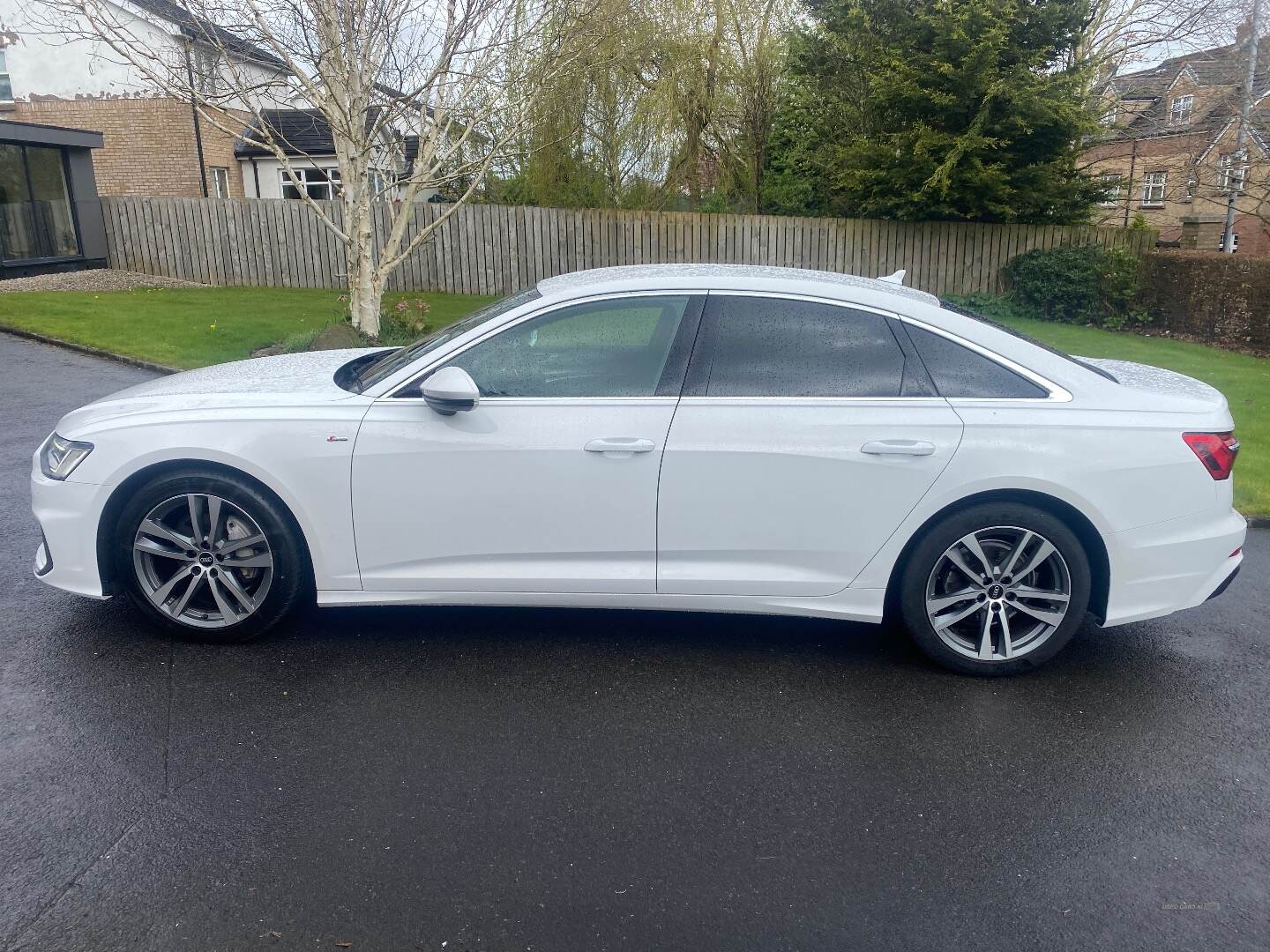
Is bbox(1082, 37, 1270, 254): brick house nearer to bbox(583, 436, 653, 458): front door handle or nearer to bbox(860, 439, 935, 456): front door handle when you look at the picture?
bbox(860, 439, 935, 456): front door handle

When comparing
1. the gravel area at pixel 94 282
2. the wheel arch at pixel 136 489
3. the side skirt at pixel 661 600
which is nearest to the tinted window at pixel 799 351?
the side skirt at pixel 661 600

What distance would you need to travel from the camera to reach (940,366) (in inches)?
164

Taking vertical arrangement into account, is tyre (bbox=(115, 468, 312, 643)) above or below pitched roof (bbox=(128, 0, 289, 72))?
below

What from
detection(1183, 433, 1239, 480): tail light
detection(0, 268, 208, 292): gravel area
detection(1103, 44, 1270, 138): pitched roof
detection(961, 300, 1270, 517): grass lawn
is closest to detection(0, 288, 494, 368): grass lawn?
detection(0, 268, 208, 292): gravel area

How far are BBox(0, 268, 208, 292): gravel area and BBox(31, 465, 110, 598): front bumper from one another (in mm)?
15214

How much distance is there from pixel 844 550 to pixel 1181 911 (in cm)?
174

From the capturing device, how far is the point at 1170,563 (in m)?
4.15

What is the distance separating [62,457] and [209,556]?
77 centimetres

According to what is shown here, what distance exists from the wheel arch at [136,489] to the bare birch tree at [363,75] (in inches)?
266

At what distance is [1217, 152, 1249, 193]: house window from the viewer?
717 inches

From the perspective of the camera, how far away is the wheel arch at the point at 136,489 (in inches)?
164

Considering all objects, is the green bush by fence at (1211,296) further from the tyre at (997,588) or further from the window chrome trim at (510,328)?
the window chrome trim at (510,328)

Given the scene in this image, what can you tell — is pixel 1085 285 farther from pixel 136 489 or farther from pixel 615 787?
pixel 136 489

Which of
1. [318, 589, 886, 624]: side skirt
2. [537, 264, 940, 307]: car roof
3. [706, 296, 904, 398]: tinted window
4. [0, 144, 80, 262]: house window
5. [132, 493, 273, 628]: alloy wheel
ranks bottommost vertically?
[318, 589, 886, 624]: side skirt
